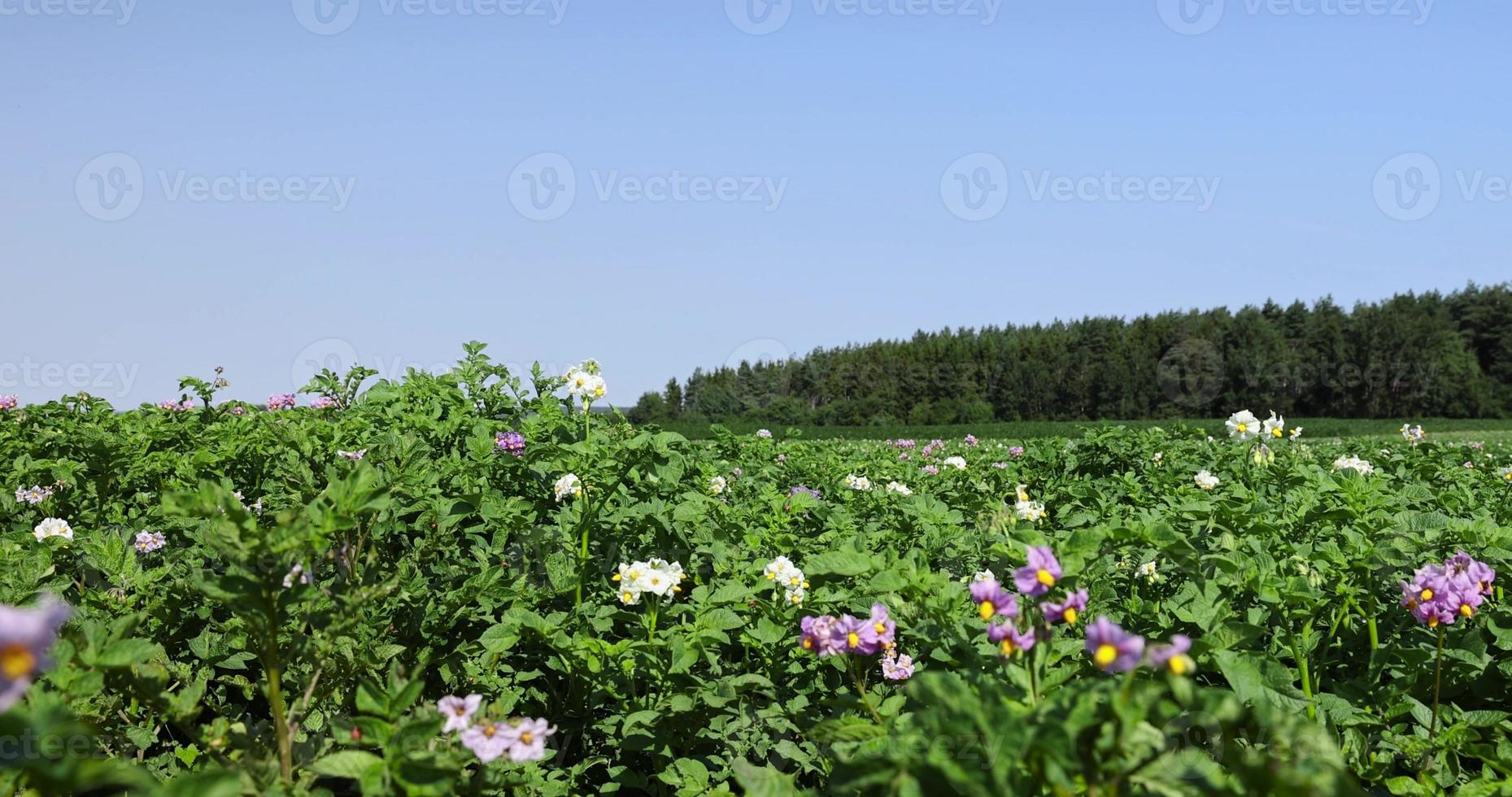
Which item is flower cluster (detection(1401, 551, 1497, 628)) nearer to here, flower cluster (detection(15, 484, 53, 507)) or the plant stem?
the plant stem

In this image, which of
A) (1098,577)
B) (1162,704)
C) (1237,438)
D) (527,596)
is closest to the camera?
(1162,704)

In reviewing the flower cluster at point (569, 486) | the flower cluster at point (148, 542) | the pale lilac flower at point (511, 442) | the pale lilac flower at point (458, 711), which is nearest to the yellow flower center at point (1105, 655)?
the pale lilac flower at point (458, 711)

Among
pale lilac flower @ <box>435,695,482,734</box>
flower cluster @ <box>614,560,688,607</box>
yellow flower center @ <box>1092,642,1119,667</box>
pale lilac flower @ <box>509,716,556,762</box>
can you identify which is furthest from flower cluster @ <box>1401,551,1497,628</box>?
pale lilac flower @ <box>435,695,482,734</box>

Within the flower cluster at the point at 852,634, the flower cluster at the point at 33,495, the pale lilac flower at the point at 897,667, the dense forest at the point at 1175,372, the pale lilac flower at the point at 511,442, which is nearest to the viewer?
the flower cluster at the point at 852,634

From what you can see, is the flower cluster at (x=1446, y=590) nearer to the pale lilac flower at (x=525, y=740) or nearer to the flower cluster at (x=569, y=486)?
the pale lilac flower at (x=525, y=740)

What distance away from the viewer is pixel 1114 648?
1.28 metres

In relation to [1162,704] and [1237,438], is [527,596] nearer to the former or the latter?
[1162,704]

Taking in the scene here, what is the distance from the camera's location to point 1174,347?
7006cm

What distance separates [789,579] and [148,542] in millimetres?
2468

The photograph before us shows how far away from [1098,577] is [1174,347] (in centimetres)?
7427

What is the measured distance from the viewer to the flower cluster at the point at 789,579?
2684mm

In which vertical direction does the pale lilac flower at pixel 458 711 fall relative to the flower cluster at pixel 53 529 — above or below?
below

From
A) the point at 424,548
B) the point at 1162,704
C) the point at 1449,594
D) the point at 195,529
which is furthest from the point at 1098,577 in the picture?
the point at 195,529

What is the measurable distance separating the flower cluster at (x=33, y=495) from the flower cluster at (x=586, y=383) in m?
2.52
